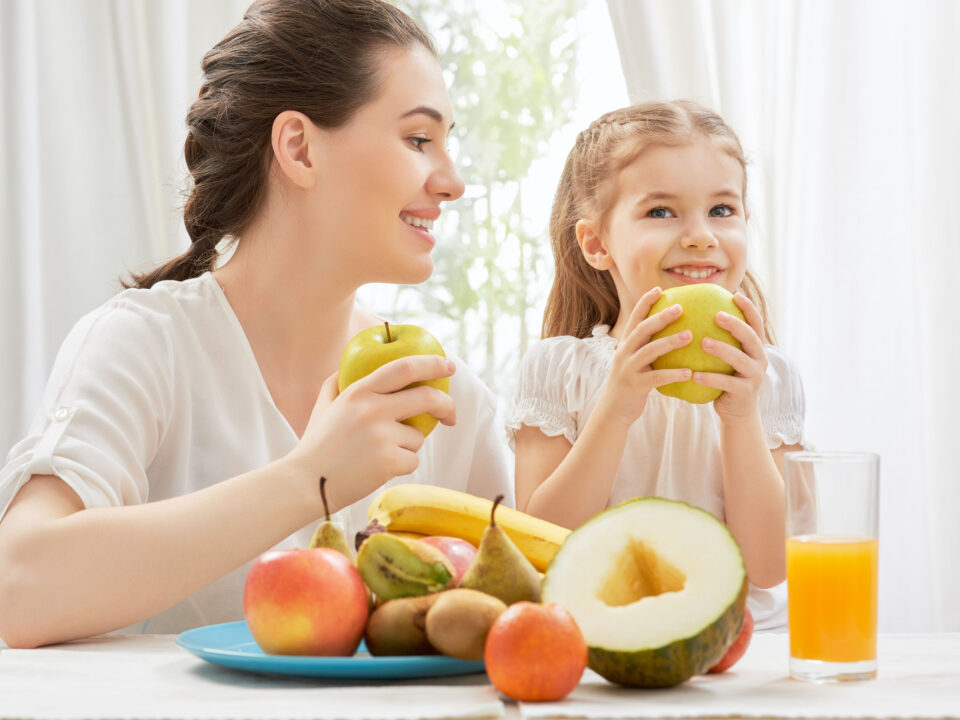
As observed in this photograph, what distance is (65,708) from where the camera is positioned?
723mm

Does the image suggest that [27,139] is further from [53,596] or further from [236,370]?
[53,596]

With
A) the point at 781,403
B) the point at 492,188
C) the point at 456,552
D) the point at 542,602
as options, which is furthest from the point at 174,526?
the point at 492,188

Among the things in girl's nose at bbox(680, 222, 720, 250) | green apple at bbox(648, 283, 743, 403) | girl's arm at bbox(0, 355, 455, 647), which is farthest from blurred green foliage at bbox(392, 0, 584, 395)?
girl's arm at bbox(0, 355, 455, 647)

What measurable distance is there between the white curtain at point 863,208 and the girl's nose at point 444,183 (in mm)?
1118

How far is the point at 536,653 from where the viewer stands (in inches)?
27.7

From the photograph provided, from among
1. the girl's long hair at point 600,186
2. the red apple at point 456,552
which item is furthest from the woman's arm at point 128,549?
the girl's long hair at point 600,186

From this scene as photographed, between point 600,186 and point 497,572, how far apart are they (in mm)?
1203

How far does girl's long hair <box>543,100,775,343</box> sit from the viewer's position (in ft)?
6.03

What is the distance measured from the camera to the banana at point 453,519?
3.67 ft

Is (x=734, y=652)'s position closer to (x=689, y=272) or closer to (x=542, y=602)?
(x=542, y=602)

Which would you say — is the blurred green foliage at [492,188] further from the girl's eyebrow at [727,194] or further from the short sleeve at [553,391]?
the girl's eyebrow at [727,194]

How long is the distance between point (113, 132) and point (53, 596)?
1795 mm

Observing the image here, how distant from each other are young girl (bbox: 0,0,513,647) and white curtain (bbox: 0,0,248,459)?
93 cm

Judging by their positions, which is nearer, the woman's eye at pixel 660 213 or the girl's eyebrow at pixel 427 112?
the girl's eyebrow at pixel 427 112
